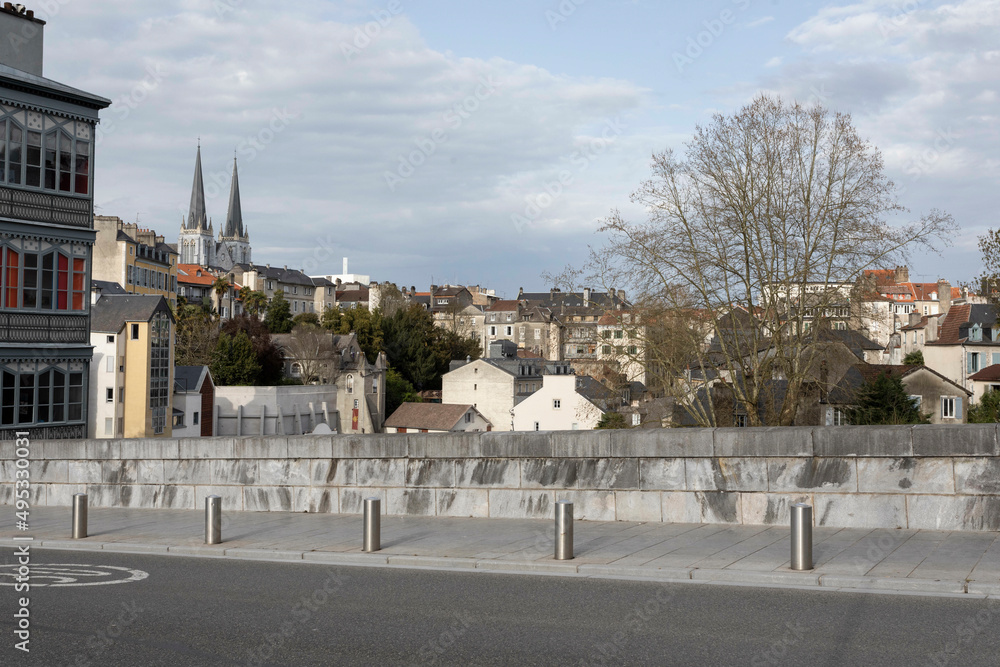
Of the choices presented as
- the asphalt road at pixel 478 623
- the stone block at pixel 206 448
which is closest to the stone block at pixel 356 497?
the stone block at pixel 206 448

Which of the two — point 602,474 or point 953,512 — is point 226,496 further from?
point 953,512

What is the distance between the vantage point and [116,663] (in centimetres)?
695

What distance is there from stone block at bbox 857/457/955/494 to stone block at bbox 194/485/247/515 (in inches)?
Result: 403

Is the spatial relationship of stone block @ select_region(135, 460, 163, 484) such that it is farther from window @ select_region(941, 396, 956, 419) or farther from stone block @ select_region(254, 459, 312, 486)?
window @ select_region(941, 396, 956, 419)

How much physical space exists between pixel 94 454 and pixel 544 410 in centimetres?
6290

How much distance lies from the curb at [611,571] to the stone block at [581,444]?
3160 millimetres

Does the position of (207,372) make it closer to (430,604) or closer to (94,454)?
(94,454)

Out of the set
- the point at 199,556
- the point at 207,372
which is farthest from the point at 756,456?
the point at 207,372

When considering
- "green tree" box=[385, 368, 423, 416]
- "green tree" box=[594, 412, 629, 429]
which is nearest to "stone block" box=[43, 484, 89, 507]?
"green tree" box=[594, 412, 629, 429]

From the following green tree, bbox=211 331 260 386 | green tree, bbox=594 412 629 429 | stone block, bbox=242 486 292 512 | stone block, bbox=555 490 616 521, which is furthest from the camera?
green tree, bbox=211 331 260 386

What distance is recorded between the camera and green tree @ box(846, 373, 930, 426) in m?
40.5

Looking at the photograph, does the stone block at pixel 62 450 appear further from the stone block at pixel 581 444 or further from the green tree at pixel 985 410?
the green tree at pixel 985 410

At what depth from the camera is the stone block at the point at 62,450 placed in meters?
18.0

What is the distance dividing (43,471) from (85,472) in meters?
1.33
